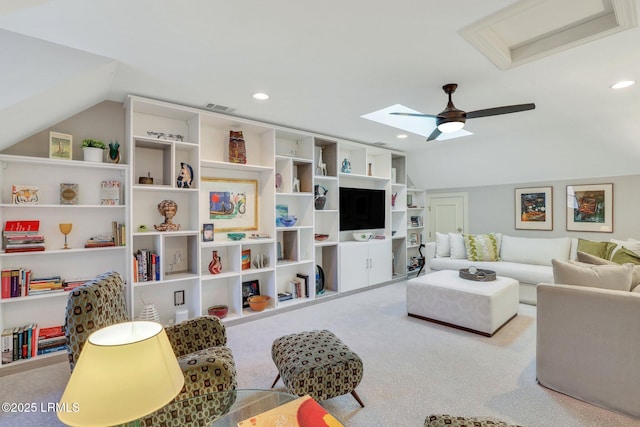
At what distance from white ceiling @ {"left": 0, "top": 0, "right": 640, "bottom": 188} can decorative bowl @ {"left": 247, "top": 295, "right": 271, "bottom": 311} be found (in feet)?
7.26

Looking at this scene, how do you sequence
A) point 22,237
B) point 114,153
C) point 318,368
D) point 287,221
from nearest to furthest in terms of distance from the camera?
point 318,368
point 22,237
point 114,153
point 287,221

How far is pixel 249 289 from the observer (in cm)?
402

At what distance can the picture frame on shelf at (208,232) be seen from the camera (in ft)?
11.4

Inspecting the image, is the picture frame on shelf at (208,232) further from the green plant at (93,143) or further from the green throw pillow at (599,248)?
the green throw pillow at (599,248)

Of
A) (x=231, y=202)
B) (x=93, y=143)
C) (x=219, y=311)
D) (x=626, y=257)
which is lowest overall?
(x=219, y=311)

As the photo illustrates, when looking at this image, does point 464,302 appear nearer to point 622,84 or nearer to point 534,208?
point 622,84

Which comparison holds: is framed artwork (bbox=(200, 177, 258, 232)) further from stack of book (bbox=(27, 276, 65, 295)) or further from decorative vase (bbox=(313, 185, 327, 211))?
stack of book (bbox=(27, 276, 65, 295))

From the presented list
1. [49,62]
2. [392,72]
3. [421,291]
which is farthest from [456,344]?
[49,62]

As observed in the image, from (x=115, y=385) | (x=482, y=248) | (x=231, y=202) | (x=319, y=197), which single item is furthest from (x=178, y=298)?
(x=482, y=248)

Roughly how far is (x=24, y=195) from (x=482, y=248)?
5.74m

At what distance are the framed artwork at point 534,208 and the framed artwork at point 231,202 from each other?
455cm

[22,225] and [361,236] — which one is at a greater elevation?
[22,225]

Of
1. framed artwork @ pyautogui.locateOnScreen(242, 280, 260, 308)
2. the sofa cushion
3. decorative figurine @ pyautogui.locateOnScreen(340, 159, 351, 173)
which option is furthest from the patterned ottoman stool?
the sofa cushion

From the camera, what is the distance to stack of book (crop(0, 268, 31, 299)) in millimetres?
2514
